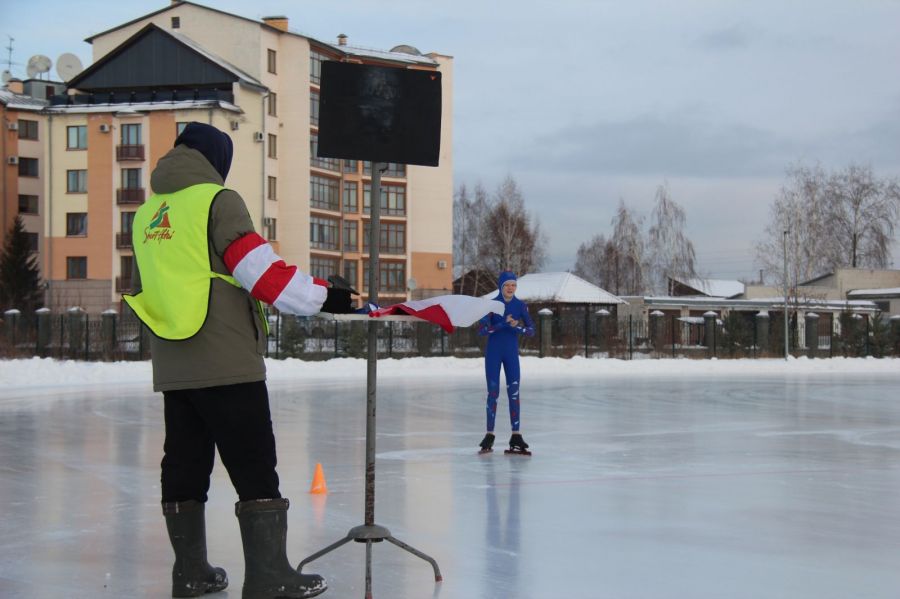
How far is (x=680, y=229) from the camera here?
70375 mm

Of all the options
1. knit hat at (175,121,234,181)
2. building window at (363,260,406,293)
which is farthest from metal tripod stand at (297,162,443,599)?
building window at (363,260,406,293)

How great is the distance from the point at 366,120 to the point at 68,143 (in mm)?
56315

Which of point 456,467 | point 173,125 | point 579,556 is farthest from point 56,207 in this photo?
point 579,556

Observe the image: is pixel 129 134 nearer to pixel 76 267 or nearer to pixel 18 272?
pixel 76 267

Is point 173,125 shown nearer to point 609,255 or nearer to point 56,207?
point 56,207

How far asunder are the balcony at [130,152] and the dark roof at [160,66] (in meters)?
3.25

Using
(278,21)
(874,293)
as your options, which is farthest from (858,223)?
(278,21)

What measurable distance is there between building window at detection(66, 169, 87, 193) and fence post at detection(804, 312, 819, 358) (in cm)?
3829

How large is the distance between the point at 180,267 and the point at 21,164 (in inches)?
2658

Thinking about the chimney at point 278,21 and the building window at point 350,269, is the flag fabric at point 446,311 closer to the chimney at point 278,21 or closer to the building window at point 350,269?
the chimney at point 278,21

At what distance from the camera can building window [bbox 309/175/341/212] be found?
62.1 meters

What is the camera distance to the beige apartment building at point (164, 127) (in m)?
55.6

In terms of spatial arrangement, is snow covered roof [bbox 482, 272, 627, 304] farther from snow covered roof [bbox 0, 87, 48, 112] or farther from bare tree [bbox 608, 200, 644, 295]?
snow covered roof [bbox 0, 87, 48, 112]

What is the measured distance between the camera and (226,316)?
429cm
